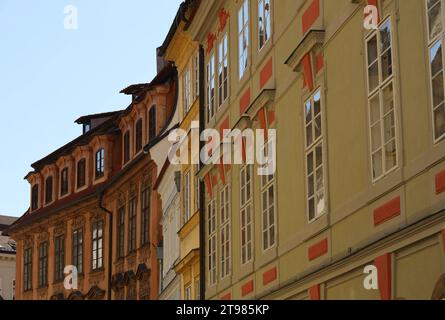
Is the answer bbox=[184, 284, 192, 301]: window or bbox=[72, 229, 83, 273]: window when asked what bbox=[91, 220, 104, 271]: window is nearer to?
bbox=[72, 229, 83, 273]: window

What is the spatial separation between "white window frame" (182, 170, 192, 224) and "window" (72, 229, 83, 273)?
21.3m

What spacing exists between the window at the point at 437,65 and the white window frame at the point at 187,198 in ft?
57.0

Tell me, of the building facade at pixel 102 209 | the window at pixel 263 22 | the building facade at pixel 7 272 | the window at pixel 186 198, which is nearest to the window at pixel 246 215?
the window at pixel 263 22

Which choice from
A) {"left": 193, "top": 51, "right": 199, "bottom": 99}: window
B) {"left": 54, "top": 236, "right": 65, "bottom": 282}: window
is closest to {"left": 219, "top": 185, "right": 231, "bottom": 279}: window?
{"left": 193, "top": 51, "right": 199, "bottom": 99}: window

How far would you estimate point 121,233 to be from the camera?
→ 45719 millimetres

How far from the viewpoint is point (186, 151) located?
2889cm

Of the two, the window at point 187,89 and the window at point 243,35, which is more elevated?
the window at point 187,89

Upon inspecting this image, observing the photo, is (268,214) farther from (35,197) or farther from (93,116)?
(35,197)

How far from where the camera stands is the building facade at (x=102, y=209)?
4234 cm

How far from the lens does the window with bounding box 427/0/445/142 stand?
11000 mm

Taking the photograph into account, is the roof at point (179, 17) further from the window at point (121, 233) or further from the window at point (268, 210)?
the window at point (121, 233)

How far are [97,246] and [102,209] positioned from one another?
1.55 meters

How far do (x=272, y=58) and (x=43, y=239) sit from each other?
36889 millimetres

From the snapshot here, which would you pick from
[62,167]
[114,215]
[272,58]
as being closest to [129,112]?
[114,215]
